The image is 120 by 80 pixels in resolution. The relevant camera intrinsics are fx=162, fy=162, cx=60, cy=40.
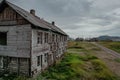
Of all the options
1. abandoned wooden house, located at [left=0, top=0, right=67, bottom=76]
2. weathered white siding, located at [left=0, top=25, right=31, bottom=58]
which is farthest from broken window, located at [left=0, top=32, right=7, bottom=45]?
weathered white siding, located at [left=0, top=25, right=31, bottom=58]

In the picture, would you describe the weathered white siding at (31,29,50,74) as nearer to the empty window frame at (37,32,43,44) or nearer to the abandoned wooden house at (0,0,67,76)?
the abandoned wooden house at (0,0,67,76)

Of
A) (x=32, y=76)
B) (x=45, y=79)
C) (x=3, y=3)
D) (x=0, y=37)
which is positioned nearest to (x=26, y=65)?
(x=32, y=76)

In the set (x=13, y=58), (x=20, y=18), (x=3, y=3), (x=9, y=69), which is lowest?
(x=9, y=69)

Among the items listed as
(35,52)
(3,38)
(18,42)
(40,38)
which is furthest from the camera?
(40,38)

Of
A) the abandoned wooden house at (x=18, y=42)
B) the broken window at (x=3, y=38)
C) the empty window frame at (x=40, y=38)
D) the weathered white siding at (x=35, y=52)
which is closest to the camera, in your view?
the abandoned wooden house at (x=18, y=42)

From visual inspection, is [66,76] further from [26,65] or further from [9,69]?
[9,69]

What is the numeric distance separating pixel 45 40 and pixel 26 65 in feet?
20.0

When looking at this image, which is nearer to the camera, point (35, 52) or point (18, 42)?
point (18, 42)

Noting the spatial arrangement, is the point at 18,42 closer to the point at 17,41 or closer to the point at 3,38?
the point at 17,41

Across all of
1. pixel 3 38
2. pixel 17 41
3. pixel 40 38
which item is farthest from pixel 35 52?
pixel 3 38

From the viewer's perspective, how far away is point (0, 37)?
19562 millimetres

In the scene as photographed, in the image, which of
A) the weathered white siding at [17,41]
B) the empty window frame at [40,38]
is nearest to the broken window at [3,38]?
the weathered white siding at [17,41]

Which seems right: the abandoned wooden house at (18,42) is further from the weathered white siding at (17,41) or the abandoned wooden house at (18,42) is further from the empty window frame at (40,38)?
the empty window frame at (40,38)

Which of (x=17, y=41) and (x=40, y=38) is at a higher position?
(x=40, y=38)
